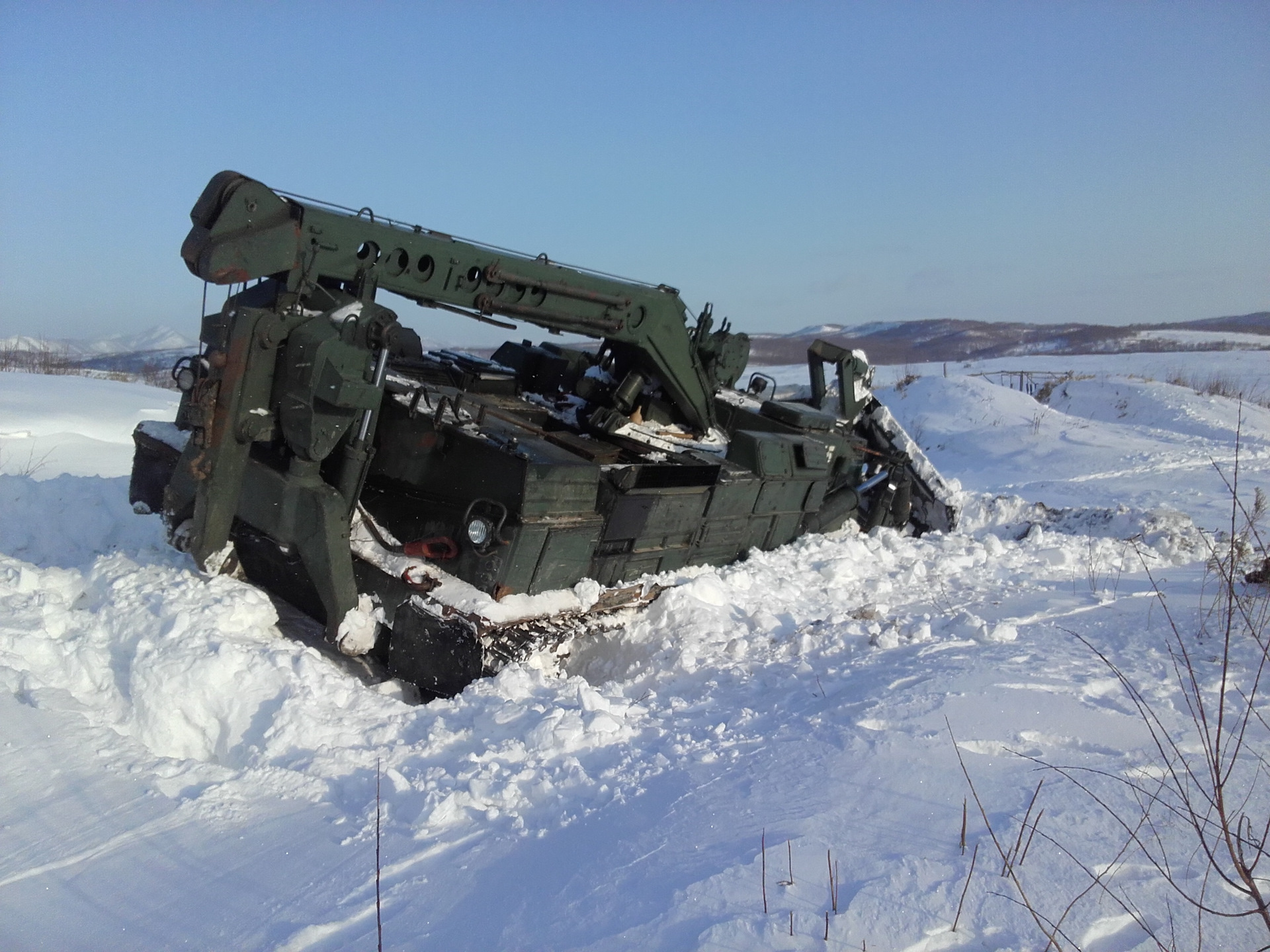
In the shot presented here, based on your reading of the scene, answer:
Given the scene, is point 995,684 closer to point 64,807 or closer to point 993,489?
point 64,807

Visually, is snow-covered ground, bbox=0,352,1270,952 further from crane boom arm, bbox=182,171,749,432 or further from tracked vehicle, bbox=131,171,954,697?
crane boom arm, bbox=182,171,749,432

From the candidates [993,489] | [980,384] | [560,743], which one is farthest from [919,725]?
[980,384]

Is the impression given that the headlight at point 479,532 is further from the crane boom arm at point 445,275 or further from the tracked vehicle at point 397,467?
the crane boom arm at point 445,275

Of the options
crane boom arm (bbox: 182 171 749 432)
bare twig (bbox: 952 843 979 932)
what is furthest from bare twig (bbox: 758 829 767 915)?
crane boom arm (bbox: 182 171 749 432)

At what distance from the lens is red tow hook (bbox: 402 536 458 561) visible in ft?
18.9

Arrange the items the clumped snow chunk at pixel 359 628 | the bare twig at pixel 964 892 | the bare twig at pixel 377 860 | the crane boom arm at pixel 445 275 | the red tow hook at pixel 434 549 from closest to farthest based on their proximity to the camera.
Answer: the bare twig at pixel 377 860 < the bare twig at pixel 964 892 < the crane boom arm at pixel 445 275 < the clumped snow chunk at pixel 359 628 < the red tow hook at pixel 434 549

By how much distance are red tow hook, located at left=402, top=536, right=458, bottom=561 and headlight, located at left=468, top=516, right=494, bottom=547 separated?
198 millimetres

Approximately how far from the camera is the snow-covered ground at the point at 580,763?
281cm

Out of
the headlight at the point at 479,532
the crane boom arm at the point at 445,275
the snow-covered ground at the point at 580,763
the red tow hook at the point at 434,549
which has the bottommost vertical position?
the snow-covered ground at the point at 580,763

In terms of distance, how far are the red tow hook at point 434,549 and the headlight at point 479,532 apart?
7.8 inches

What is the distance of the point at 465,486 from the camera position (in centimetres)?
575

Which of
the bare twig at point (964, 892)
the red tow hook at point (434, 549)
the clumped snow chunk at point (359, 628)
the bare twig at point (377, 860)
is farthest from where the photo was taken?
the red tow hook at point (434, 549)

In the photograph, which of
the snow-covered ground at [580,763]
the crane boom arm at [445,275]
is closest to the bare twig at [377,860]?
the snow-covered ground at [580,763]

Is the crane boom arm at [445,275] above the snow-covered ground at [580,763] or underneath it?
above
